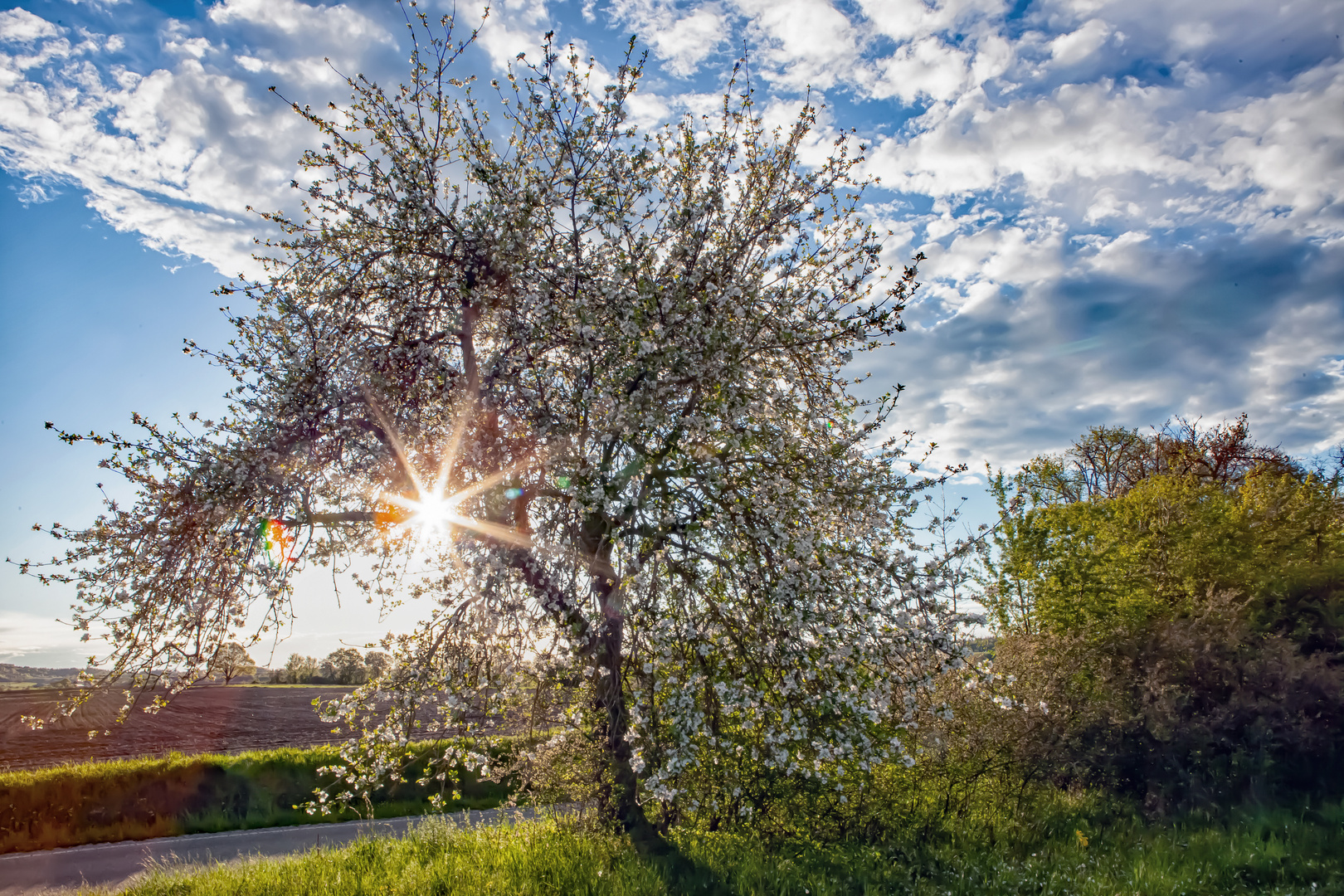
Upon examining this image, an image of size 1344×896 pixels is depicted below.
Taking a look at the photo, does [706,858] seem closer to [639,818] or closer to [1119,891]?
[639,818]

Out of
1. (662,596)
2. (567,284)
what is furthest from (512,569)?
(567,284)

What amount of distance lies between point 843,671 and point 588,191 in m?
6.65

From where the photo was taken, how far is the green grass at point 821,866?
321 inches

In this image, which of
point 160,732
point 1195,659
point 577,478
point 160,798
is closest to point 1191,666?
point 1195,659

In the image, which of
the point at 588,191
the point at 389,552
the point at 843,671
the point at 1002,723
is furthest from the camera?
the point at 1002,723

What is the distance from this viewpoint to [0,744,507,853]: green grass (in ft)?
49.1

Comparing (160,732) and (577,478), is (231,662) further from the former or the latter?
(160,732)

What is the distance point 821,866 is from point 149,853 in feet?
35.8

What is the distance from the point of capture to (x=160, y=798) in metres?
16.6

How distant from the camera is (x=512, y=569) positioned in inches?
312

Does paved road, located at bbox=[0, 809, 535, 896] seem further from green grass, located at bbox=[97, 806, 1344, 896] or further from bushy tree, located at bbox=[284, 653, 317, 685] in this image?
bushy tree, located at bbox=[284, 653, 317, 685]

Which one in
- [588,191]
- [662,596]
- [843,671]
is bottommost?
[843,671]

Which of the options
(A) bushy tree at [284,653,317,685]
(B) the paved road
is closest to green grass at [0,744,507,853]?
(B) the paved road

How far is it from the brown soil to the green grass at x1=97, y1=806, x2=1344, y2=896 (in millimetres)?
6033
